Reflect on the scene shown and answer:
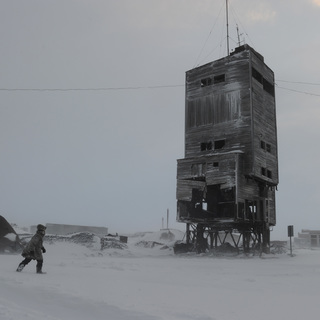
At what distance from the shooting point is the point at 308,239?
3263 inches

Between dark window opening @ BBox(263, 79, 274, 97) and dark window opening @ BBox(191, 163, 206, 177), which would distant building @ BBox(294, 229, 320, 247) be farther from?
dark window opening @ BBox(191, 163, 206, 177)

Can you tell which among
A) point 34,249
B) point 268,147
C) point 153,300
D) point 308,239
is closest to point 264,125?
point 268,147

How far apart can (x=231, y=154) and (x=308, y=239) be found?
61.3 metres

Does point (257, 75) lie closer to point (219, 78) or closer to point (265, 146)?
point (219, 78)

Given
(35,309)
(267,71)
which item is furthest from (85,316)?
(267,71)

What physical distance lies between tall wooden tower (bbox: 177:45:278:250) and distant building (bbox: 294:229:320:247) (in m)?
49.7

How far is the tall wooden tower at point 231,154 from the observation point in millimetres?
31031

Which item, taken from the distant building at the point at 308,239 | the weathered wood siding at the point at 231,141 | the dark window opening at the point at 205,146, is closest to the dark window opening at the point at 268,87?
the weathered wood siding at the point at 231,141

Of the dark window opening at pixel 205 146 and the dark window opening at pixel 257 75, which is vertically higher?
the dark window opening at pixel 257 75

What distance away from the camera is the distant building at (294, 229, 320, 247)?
78188mm

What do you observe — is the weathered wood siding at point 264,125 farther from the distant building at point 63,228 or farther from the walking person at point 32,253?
the distant building at point 63,228

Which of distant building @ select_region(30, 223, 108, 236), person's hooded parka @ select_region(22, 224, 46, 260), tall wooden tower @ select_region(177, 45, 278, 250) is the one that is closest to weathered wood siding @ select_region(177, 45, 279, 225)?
tall wooden tower @ select_region(177, 45, 278, 250)

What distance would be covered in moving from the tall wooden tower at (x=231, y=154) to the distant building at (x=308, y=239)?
163 feet

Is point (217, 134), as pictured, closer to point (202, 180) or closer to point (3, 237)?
point (202, 180)
